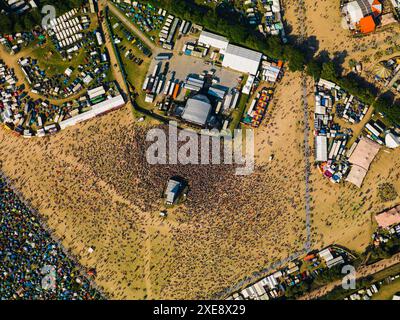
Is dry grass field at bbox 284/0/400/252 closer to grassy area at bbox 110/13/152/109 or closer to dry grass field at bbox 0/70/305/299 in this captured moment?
dry grass field at bbox 0/70/305/299

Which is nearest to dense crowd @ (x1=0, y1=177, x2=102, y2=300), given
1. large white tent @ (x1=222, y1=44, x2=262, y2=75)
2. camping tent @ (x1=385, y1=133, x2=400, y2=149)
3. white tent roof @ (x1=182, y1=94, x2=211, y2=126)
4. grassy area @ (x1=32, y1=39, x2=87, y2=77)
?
grassy area @ (x1=32, y1=39, x2=87, y2=77)

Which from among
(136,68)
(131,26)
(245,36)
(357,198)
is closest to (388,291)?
(357,198)

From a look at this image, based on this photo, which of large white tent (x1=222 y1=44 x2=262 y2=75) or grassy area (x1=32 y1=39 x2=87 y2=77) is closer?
large white tent (x1=222 y1=44 x2=262 y2=75)

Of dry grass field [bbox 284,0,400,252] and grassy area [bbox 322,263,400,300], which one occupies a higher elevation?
dry grass field [bbox 284,0,400,252]

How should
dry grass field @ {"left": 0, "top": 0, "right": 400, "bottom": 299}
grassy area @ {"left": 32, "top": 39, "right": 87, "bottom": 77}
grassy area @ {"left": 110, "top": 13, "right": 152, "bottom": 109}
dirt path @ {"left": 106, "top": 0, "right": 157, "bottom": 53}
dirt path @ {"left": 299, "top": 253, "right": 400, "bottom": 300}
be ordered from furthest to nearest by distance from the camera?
1. grassy area @ {"left": 32, "top": 39, "right": 87, "bottom": 77}
2. dirt path @ {"left": 106, "top": 0, "right": 157, "bottom": 53}
3. grassy area @ {"left": 110, "top": 13, "right": 152, "bottom": 109}
4. dry grass field @ {"left": 0, "top": 0, "right": 400, "bottom": 299}
5. dirt path @ {"left": 299, "top": 253, "right": 400, "bottom": 300}

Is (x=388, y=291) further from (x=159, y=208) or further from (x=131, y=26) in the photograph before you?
(x=131, y=26)

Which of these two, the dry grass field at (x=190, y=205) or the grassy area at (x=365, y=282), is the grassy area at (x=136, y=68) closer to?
the dry grass field at (x=190, y=205)

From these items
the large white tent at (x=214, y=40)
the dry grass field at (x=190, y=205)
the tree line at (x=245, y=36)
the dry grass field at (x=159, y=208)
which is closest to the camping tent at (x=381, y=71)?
the tree line at (x=245, y=36)

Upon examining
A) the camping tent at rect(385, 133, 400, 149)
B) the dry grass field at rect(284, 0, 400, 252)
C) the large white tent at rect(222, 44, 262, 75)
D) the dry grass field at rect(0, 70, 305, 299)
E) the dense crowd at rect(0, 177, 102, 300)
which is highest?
the large white tent at rect(222, 44, 262, 75)
